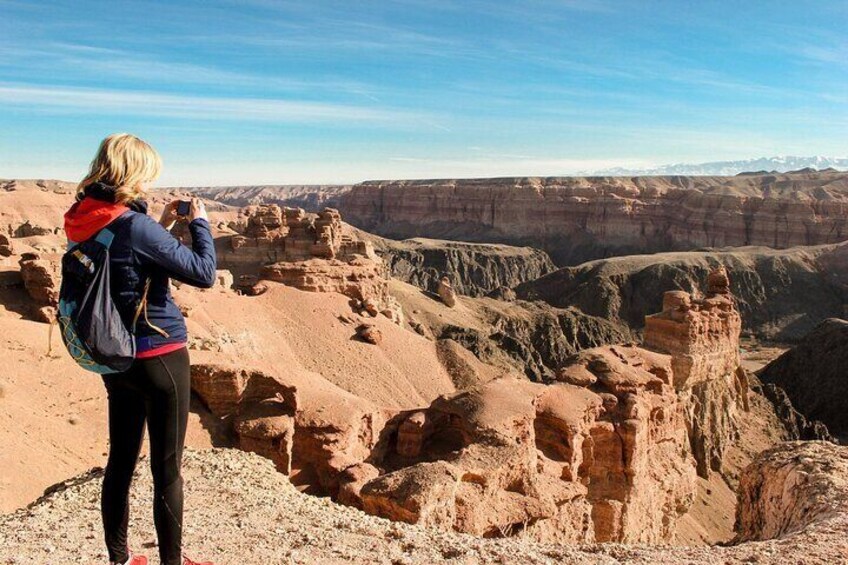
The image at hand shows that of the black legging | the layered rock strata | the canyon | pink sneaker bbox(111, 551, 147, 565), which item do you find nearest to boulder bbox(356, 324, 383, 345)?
the canyon

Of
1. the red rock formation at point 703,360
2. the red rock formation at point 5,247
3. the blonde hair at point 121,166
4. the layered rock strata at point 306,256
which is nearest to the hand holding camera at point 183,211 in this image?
the blonde hair at point 121,166

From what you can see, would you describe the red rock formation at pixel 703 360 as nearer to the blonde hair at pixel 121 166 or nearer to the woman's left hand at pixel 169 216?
the woman's left hand at pixel 169 216

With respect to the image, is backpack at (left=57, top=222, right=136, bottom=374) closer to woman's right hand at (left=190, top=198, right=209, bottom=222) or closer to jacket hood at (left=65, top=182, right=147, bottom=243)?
jacket hood at (left=65, top=182, right=147, bottom=243)

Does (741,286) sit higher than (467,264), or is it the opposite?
(741,286)

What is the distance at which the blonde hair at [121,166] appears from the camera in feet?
12.3

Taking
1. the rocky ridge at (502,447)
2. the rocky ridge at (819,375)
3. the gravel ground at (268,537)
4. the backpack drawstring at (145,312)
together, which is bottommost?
the rocky ridge at (819,375)

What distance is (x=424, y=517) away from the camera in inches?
393

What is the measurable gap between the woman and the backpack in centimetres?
7

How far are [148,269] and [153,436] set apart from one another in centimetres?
108

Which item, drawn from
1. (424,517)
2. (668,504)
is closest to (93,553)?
(424,517)

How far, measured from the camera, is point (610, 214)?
101062 millimetres

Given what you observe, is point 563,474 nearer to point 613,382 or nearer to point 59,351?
point 613,382

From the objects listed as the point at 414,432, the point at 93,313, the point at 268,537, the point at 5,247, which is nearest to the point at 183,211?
the point at 93,313

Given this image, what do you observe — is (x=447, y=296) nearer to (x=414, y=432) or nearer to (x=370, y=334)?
(x=370, y=334)
